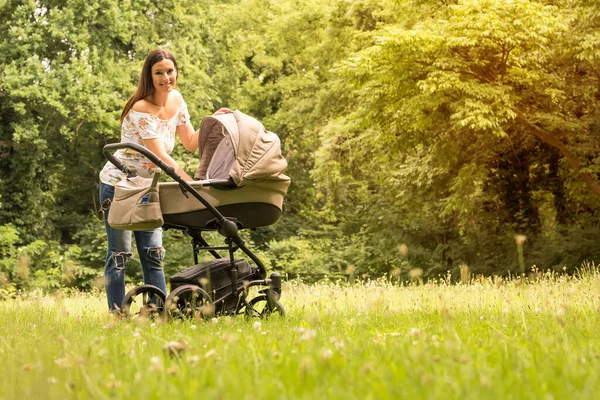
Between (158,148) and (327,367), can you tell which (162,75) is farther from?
(327,367)

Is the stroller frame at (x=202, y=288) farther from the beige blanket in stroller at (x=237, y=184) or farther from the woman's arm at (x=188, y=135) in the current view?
the woman's arm at (x=188, y=135)

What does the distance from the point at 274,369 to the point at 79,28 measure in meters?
19.6

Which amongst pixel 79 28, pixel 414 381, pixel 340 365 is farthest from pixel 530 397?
pixel 79 28

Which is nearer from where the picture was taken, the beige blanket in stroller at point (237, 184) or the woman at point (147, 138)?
the beige blanket in stroller at point (237, 184)

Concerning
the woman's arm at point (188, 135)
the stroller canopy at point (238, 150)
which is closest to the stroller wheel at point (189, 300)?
the stroller canopy at point (238, 150)

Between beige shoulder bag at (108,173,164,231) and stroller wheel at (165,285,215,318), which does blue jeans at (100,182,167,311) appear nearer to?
stroller wheel at (165,285,215,318)

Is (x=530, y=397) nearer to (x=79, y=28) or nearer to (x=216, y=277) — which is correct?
(x=216, y=277)

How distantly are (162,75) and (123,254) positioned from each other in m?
1.32

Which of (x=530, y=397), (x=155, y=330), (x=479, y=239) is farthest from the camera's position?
(x=479, y=239)

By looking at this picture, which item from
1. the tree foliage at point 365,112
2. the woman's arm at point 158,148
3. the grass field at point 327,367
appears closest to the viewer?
the grass field at point 327,367

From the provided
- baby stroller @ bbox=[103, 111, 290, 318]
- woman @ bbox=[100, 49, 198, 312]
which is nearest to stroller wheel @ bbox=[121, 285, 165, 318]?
baby stroller @ bbox=[103, 111, 290, 318]

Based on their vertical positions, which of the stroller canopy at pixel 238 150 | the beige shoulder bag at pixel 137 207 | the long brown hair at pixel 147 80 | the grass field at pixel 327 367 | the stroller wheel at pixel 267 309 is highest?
the long brown hair at pixel 147 80

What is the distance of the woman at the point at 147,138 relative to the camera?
222 inches

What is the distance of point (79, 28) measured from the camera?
68.3 ft
